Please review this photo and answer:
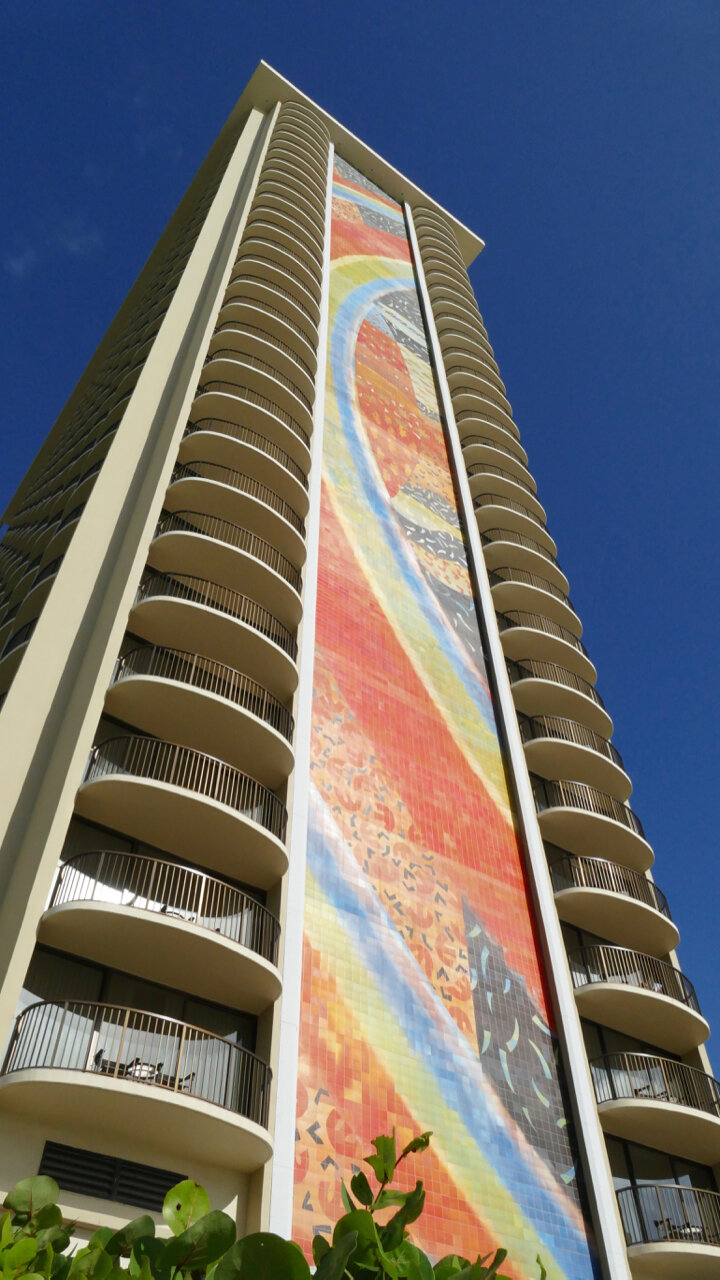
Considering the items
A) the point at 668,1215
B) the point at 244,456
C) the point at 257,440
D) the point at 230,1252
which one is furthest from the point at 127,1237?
the point at 257,440

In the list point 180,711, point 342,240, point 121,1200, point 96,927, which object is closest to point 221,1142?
Result: point 121,1200

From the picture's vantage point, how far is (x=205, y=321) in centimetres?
2859

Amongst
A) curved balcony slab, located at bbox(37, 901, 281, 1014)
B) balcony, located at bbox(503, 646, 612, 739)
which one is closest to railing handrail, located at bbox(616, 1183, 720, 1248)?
A: curved balcony slab, located at bbox(37, 901, 281, 1014)

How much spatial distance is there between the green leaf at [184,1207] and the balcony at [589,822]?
19.8 meters

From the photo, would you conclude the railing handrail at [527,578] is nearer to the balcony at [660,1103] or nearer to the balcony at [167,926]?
the balcony at [660,1103]

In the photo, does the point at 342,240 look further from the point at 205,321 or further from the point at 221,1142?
the point at 221,1142

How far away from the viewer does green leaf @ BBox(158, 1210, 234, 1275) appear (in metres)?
3.69

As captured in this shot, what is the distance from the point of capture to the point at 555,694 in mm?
26422

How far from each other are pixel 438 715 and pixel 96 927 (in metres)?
10.4

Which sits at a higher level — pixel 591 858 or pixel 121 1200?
pixel 591 858

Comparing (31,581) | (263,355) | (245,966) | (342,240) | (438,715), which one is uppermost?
(342,240)

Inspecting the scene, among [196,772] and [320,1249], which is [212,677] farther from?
[320,1249]

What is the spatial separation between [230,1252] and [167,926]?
11.5 metres

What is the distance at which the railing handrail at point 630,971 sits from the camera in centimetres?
2131
